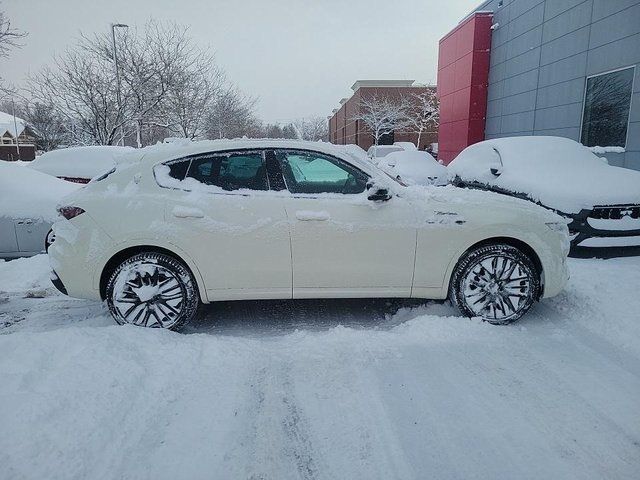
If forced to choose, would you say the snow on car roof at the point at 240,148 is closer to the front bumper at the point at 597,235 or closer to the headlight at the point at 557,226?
the headlight at the point at 557,226

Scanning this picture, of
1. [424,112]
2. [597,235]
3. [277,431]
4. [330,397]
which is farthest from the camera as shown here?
[424,112]

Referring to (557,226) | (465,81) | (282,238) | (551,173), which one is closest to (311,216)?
(282,238)

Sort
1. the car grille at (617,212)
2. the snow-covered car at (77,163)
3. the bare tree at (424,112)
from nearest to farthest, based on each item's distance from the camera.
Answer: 1. the car grille at (617,212)
2. the snow-covered car at (77,163)
3. the bare tree at (424,112)

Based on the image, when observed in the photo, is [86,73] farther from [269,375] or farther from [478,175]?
[269,375]

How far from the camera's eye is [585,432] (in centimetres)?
255

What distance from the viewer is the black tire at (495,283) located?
3.96 m

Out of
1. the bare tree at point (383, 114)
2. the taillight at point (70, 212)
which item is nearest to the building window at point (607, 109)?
the taillight at point (70, 212)

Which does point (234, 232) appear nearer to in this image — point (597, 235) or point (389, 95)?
point (597, 235)

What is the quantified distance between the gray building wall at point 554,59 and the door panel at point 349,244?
33.8 ft

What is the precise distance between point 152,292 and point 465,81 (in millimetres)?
21320

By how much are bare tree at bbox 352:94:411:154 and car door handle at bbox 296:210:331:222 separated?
47.2m

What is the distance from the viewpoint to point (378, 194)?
12.6ft

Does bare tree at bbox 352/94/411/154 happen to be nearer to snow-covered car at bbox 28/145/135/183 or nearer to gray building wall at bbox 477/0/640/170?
gray building wall at bbox 477/0/640/170

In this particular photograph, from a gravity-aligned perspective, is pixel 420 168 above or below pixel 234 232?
above
